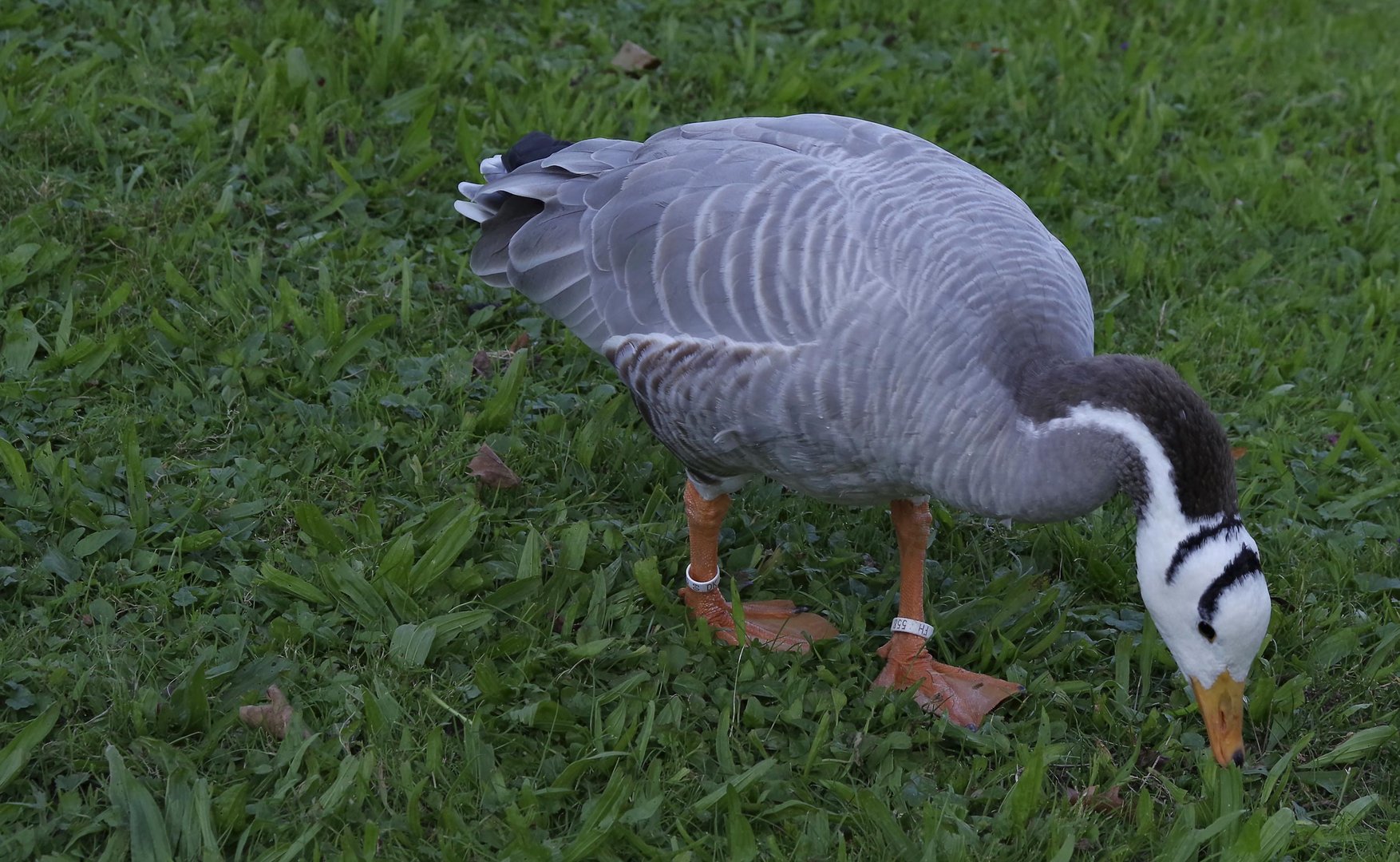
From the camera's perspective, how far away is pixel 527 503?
4.50 m

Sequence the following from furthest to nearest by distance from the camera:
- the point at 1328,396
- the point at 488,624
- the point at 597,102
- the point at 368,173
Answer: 1. the point at 597,102
2. the point at 368,173
3. the point at 1328,396
4. the point at 488,624

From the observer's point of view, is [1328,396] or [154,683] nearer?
[154,683]

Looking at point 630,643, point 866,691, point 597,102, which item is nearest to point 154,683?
point 630,643

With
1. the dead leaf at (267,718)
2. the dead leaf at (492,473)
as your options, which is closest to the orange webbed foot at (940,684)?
the dead leaf at (492,473)

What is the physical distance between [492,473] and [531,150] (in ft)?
3.74

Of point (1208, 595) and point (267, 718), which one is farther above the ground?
point (1208, 595)

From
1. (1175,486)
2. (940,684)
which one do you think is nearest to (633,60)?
(940,684)

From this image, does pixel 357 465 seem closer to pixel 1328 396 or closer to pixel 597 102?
pixel 597 102

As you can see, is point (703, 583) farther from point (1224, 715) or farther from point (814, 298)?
point (1224, 715)

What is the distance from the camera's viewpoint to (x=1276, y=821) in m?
3.44

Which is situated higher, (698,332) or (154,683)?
(698,332)

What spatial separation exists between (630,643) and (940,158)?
180cm

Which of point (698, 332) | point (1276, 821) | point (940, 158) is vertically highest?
point (940, 158)

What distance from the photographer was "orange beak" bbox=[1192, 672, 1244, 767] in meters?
3.42
